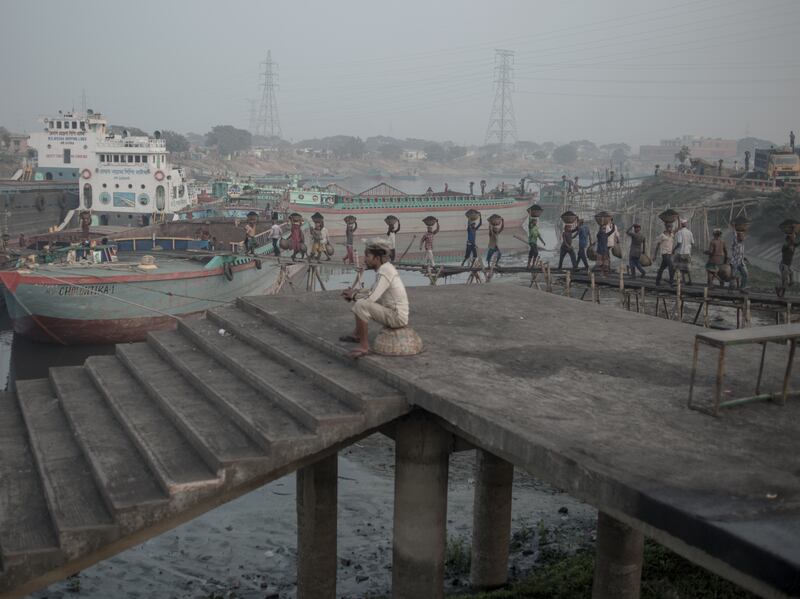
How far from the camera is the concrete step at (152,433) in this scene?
20.5 feet

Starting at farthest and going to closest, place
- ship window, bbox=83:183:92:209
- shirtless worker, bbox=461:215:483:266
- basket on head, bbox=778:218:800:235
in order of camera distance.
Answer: ship window, bbox=83:183:92:209 < shirtless worker, bbox=461:215:483:266 < basket on head, bbox=778:218:800:235

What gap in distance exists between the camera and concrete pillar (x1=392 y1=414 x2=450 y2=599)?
288 inches

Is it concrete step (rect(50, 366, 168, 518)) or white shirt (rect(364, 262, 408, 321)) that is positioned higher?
white shirt (rect(364, 262, 408, 321))

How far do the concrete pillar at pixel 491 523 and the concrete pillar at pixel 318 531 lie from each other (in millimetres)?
2147

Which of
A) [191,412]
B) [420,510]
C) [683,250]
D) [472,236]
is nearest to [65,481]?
[191,412]

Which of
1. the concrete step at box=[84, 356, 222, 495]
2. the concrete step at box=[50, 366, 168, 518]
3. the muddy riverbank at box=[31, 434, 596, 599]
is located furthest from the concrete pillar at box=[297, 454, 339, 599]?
the concrete step at box=[50, 366, 168, 518]

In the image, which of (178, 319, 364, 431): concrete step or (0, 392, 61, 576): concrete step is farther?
(178, 319, 364, 431): concrete step

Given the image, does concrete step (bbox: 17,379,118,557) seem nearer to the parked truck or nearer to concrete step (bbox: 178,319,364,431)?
concrete step (bbox: 178,319,364,431)

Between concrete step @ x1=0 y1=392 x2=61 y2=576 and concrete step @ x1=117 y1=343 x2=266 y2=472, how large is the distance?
1.26m

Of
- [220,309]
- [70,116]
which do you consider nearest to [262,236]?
[70,116]

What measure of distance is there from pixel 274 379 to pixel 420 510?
1.98 meters

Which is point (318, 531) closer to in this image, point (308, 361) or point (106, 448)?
point (308, 361)

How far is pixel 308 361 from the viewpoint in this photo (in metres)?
8.34

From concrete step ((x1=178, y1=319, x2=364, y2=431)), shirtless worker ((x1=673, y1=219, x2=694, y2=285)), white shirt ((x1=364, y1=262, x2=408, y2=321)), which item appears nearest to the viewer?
concrete step ((x1=178, y1=319, x2=364, y2=431))
